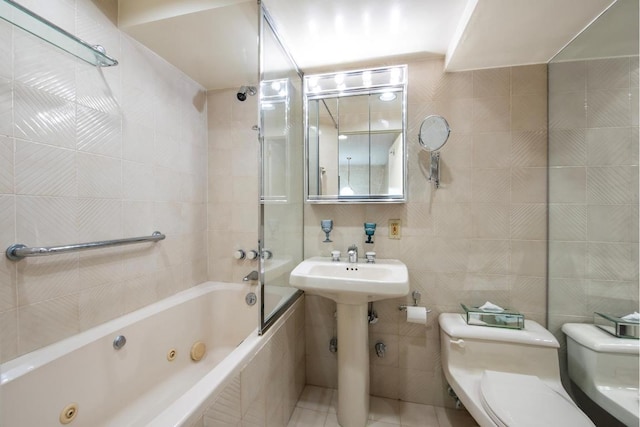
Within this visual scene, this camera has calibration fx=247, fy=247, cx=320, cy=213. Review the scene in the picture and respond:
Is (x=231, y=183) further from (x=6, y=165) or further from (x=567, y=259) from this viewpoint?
(x=567, y=259)

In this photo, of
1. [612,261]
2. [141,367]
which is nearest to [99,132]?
[141,367]

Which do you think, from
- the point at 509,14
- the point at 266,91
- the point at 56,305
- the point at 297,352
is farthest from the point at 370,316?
the point at 509,14

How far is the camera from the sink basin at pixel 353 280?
3.77ft

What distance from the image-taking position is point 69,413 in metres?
0.99

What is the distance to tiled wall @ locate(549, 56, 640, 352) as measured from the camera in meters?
1.00

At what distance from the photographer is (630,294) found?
98 cm

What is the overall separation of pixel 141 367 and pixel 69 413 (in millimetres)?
313

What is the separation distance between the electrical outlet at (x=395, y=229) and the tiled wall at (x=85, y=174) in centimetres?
141

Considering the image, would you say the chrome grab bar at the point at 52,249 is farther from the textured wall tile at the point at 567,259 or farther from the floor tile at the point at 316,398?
the textured wall tile at the point at 567,259

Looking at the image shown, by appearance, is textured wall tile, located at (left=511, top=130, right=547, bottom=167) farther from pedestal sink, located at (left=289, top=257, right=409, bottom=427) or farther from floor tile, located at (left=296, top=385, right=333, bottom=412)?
floor tile, located at (left=296, top=385, right=333, bottom=412)

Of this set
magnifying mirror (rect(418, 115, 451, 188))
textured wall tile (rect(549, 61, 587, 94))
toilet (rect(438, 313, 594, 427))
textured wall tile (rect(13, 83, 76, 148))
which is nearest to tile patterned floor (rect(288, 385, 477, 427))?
toilet (rect(438, 313, 594, 427))

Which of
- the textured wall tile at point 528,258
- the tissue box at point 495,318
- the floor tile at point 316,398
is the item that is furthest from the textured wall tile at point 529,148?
the floor tile at point 316,398

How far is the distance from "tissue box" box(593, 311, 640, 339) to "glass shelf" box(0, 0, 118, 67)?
2456mm

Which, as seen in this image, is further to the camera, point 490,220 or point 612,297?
point 490,220
